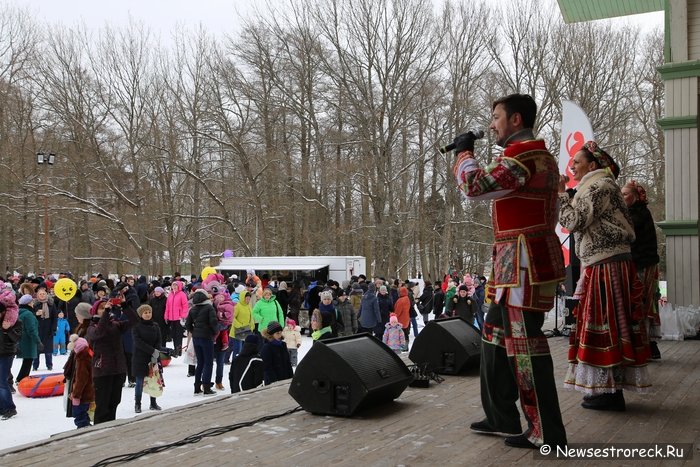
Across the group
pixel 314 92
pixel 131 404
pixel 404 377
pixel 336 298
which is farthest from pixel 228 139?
pixel 404 377

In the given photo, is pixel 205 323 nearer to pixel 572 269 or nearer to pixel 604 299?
pixel 572 269

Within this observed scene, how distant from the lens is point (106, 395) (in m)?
7.49

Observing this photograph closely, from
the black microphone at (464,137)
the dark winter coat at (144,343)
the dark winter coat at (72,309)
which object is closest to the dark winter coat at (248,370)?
the dark winter coat at (144,343)

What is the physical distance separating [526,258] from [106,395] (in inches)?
224

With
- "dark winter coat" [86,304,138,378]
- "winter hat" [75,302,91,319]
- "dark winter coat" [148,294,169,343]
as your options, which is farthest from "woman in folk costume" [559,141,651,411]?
"dark winter coat" [148,294,169,343]

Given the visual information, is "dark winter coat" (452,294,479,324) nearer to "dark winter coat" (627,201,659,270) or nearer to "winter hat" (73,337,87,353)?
"dark winter coat" (627,201,659,270)

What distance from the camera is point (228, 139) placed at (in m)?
33.8

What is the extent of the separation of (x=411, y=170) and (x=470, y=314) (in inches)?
703

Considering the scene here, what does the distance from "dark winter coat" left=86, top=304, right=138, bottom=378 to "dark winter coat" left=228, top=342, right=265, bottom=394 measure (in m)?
1.45

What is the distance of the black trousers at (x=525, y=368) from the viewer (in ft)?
10.9

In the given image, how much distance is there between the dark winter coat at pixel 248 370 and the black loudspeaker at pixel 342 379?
3.76m

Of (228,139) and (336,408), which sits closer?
(336,408)

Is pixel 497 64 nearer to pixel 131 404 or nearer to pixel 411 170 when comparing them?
pixel 411 170

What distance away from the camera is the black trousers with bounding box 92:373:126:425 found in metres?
7.40
